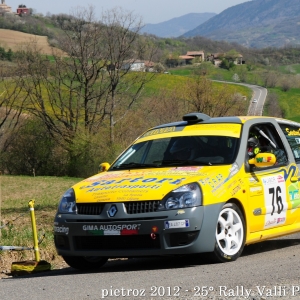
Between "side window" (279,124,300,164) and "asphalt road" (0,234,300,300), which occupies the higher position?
"side window" (279,124,300,164)

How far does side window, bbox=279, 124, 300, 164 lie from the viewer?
9.40 m

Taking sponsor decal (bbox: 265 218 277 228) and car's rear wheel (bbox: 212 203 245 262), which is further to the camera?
sponsor decal (bbox: 265 218 277 228)

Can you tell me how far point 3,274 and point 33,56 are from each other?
159 ft

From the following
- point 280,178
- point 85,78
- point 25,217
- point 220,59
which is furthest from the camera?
point 220,59

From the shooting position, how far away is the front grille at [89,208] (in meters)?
7.58

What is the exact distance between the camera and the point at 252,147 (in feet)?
28.9

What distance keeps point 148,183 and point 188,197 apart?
493 mm

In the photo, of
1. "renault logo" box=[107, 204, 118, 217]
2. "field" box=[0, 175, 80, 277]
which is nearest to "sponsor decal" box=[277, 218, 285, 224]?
"renault logo" box=[107, 204, 118, 217]

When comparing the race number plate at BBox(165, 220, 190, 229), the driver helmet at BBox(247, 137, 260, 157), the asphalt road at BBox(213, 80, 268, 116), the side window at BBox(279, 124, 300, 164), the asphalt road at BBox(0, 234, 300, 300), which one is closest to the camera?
the asphalt road at BBox(0, 234, 300, 300)

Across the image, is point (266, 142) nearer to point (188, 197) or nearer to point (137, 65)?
point (188, 197)

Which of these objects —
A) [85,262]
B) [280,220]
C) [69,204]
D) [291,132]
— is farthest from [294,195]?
[69,204]

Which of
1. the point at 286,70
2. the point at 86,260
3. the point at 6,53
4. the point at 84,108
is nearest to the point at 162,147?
the point at 86,260

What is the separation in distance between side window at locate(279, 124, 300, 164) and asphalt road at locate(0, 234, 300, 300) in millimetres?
1533

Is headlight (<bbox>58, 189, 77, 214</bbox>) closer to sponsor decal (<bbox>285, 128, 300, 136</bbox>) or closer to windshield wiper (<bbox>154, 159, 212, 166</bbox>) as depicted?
windshield wiper (<bbox>154, 159, 212, 166</bbox>)
